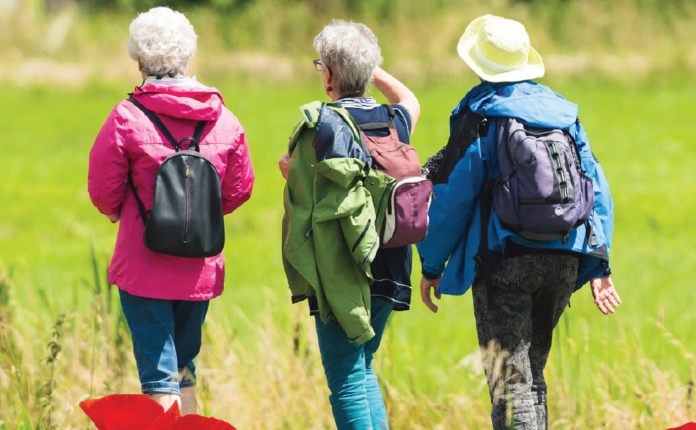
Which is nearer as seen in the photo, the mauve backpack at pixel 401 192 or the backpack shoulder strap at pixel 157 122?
the mauve backpack at pixel 401 192

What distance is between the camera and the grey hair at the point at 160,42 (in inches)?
125

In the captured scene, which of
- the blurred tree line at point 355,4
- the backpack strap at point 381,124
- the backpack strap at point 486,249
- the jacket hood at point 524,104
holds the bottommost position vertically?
the backpack strap at point 486,249

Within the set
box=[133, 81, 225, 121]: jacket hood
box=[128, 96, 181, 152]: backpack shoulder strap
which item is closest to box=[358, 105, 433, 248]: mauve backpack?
box=[133, 81, 225, 121]: jacket hood

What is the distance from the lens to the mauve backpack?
2996 millimetres

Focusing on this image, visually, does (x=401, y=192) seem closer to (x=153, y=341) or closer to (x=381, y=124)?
(x=381, y=124)

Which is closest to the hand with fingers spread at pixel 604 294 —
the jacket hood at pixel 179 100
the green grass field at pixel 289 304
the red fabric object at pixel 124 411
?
the green grass field at pixel 289 304

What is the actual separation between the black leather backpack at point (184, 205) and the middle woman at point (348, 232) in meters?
0.29

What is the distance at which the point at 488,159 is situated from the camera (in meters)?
3.09

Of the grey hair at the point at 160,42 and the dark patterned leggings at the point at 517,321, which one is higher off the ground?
the grey hair at the point at 160,42

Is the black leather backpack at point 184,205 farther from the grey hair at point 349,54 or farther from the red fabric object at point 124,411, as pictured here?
the red fabric object at point 124,411

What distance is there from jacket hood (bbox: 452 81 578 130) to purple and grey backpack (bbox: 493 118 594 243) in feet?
0.11

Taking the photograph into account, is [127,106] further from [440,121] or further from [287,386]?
[440,121]

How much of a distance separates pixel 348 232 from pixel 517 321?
27.1 inches

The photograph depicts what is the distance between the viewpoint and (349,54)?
119 inches
